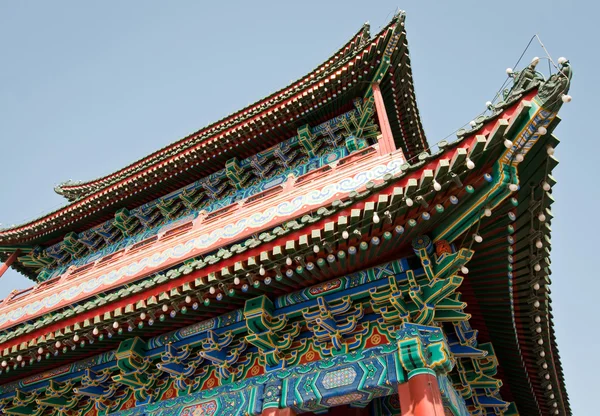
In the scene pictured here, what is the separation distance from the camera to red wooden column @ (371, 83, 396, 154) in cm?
826

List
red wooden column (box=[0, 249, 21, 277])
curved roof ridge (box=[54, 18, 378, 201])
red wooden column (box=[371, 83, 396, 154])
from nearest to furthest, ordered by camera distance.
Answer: red wooden column (box=[371, 83, 396, 154]), curved roof ridge (box=[54, 18, 378, 201]), red wooden column (box=[0, 249, 21, 277])

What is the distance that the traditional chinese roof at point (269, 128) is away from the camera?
1032cm

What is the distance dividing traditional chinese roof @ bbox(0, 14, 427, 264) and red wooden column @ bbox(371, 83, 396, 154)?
0.65 metres

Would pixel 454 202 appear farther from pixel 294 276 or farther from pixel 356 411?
pixel 356 411

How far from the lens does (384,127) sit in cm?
894

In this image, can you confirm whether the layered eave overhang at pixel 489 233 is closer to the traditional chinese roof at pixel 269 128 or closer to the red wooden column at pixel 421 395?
the red wooden column at pixel 421 395

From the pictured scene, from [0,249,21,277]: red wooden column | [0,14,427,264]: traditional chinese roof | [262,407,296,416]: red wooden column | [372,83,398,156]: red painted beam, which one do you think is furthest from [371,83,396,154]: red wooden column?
[0,249,21,277]: red wooden column

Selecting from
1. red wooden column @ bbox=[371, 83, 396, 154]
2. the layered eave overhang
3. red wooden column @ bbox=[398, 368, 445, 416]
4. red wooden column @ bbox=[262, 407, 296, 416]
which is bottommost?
red wooden column @ bbox=[398, 368, 445, 416]

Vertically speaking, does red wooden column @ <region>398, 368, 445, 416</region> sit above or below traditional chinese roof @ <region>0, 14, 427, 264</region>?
below

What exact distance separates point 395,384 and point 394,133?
8106mm

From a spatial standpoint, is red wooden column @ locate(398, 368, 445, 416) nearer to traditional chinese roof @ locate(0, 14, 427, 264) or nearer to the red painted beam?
the red painted beam

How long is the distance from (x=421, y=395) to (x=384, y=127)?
569 cm

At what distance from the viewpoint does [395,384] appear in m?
5.10

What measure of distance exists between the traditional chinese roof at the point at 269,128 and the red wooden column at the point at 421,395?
24.8 feet
